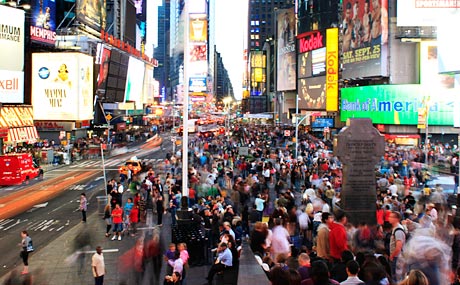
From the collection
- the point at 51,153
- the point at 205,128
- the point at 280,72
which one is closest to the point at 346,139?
the point at 51,153

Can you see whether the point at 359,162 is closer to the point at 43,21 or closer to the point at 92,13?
the point at 43,21

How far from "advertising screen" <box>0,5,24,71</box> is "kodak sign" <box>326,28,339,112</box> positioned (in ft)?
164

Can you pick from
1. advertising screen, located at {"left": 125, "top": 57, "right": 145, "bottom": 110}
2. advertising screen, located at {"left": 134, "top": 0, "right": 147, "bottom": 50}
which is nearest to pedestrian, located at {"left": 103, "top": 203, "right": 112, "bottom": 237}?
advertising screen, located at {"left": 125, "top": 57, "right": 145, "bottom": 110}

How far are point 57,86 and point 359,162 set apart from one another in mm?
47847

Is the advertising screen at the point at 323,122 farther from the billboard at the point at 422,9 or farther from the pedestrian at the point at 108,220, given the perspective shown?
the pedestrian at the point at 108,220

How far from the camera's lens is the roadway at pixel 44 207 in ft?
60.8

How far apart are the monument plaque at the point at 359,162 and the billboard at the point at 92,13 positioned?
59343mm

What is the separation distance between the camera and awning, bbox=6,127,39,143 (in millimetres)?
42688

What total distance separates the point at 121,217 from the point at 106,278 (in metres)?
4.99

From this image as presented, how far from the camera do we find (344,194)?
17.2 m

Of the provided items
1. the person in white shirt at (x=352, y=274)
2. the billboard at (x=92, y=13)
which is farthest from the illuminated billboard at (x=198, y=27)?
the billboard at (x=92, y=13)

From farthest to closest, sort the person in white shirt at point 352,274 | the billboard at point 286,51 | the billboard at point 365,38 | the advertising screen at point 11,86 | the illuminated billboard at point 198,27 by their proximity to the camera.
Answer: the billboard at point 286,51
the billboard at point 365,38
the advertising screen at point 11,86
the illuminated billboard at point 198,27
the person in white shirt at point 352,274

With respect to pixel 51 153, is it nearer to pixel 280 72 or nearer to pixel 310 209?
pixel 310 209

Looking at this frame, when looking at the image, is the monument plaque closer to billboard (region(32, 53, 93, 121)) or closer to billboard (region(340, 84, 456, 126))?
billboard (region(340, 84, 456, 126))
